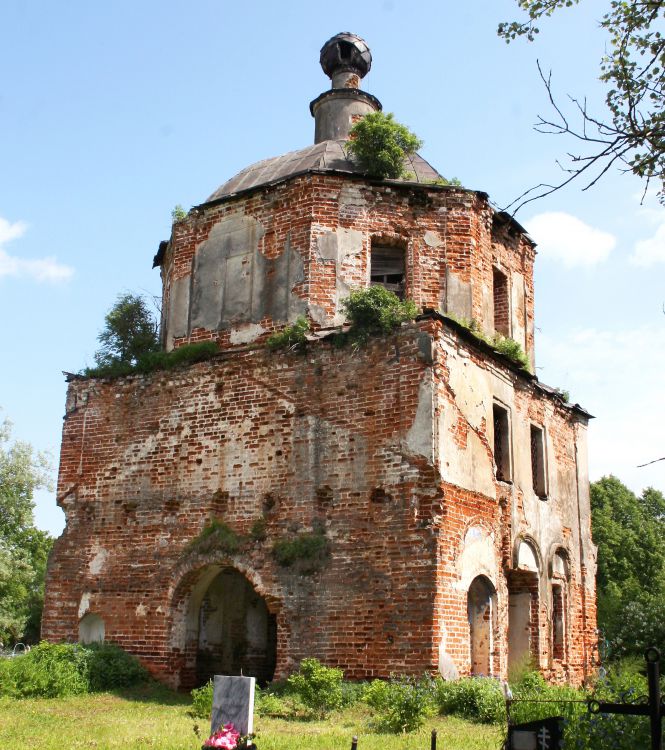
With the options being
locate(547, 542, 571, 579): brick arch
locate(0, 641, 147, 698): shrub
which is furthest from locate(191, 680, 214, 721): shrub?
locate(547, 542, 571, 579): brick arch

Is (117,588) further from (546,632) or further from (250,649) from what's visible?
(546,632)

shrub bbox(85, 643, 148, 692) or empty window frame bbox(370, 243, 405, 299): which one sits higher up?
empty window frame bbox(370, 243, 405, 299)

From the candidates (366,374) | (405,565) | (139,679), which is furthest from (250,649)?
(366,374)

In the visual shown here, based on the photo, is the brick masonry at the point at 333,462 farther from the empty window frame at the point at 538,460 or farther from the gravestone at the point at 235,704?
the gravestone at the point at 235,704

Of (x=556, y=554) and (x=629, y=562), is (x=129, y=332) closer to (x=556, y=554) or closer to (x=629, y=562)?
(x=556, y=554)

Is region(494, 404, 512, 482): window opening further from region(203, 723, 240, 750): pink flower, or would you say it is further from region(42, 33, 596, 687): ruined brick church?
region(203, 723, 240, 750): pink flower

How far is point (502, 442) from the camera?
46.3 ft

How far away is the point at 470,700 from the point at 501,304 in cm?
774

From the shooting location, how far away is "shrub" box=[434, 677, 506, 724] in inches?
396

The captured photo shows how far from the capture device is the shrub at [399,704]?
9594 mm

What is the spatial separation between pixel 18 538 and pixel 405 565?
23241 mm

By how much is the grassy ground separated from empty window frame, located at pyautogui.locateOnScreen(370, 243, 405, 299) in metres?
6.84

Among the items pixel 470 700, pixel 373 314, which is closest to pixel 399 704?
pixel 470 700

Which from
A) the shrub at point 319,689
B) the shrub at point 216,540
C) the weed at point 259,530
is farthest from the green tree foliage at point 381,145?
the shrub at point 319,689
